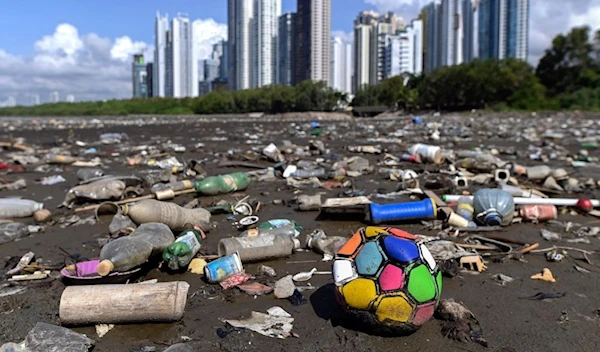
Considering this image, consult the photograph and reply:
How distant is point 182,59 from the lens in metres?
119

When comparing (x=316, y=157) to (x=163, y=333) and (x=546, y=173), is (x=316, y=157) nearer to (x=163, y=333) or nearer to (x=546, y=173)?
(x=546, y=173)

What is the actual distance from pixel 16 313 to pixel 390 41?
11043 cm

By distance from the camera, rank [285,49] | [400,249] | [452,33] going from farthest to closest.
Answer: [285,49], [452,33], [400,249]

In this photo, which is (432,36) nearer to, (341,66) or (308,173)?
(341,66)

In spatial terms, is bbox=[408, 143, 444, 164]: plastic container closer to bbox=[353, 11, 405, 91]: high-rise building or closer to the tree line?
the tree line

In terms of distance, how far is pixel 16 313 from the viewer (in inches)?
99.6

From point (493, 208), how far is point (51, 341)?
360 centimetres

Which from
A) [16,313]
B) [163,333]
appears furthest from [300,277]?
[16,313]

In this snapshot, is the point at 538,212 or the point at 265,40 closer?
the point at 538,212

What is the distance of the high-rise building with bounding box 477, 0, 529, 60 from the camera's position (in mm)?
81312

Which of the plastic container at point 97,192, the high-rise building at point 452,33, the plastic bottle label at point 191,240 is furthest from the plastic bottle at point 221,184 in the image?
the high-rise building at point 452,33

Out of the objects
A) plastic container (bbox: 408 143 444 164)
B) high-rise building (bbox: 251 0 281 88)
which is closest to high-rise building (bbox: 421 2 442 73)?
high-rise building (bbox: 251 0 281 88)

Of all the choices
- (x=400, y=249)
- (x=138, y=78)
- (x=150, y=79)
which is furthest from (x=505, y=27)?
(x=138, y=78)

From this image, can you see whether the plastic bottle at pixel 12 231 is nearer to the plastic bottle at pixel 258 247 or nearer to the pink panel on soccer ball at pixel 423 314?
the plastic bottle at pixel 258 247
